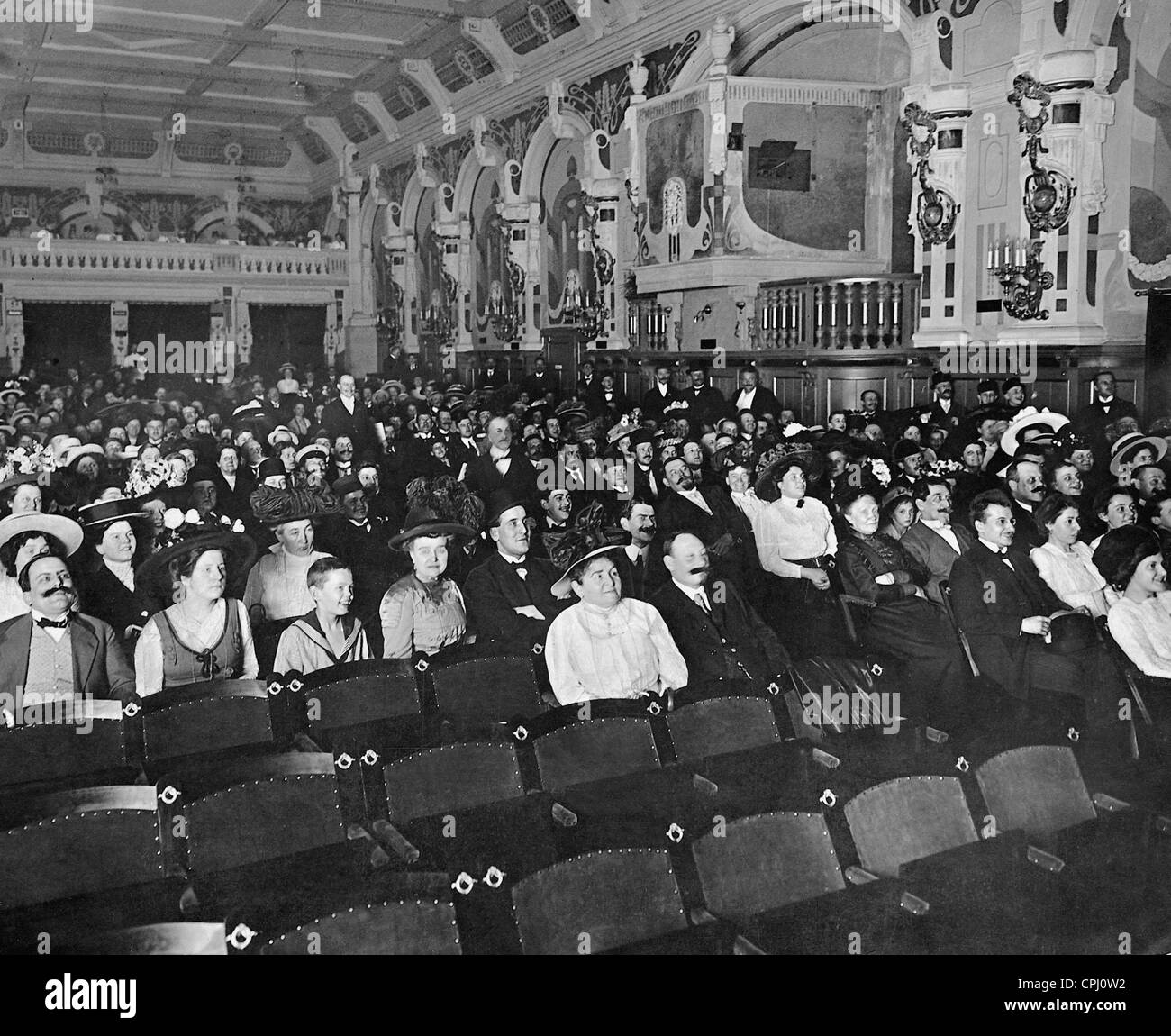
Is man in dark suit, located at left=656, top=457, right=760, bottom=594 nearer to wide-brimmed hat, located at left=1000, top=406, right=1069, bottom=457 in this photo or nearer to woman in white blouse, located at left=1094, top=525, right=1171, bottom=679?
woman in white blouse, located at left=1094, top=525, right=1171, bottom=679

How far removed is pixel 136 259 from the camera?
2359 cm

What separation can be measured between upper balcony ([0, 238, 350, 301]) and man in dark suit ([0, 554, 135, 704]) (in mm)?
19798

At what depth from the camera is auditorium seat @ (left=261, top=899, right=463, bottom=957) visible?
3.20 m

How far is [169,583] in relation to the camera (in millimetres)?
5848

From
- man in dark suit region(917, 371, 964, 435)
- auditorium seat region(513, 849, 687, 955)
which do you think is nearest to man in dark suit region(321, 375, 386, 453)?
man in dark suit region(917, 371, 964, 435)

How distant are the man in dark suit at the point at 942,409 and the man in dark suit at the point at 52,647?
288 inches

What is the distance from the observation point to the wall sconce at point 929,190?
39.7 feet

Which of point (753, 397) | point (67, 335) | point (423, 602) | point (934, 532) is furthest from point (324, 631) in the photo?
point (67, 335)

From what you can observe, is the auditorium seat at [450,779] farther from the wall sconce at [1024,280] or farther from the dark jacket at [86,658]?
the wall sconce at [1024,280]

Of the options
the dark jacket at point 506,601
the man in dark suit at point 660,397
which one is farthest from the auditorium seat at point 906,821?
the man in dark suit at point 660,397

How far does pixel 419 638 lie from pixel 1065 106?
8.25 metres

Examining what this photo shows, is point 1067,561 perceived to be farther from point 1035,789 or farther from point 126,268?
point 126,268

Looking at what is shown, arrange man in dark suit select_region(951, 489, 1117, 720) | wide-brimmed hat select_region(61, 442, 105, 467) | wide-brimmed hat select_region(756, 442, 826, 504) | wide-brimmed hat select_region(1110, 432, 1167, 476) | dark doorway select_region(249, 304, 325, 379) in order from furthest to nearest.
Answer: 1. dark doorway select_region(249, 304, 325, 379)
2. wide-brimmed hat select_region(61, 442, 105, 467)
3. wide-brimmed hat select_region(1110, 432, 1167, 476)
4. wide-brimmed hat select_region(756, 442, 826, 504)
5. man in dark suit select_region(951, 489, 1117, 720)
